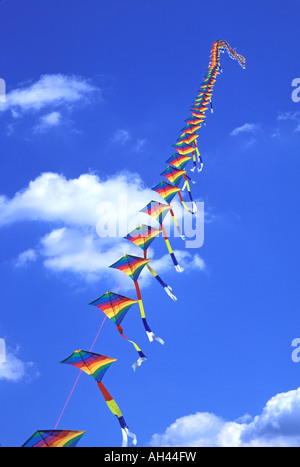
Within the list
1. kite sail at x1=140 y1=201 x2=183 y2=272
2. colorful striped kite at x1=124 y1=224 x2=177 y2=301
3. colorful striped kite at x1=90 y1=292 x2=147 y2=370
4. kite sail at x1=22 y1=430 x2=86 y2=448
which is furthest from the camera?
kite sail at x1=140 y1=201 x2=183 y2=272

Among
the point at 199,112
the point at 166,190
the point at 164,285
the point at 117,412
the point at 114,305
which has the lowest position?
the point at 117,412

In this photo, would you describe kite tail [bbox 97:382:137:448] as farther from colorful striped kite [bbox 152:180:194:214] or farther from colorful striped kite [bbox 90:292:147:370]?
colorful striped kite [bbox 152:180:194:214]

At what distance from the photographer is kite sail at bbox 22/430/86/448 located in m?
11.5

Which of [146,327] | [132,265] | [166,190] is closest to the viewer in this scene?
[146,327]

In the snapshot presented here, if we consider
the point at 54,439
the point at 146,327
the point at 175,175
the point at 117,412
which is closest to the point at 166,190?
the point at 175,175

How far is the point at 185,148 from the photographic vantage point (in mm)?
24766

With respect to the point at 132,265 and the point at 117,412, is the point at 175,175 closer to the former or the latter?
the point at 132,265

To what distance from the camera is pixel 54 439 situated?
11.7 metres

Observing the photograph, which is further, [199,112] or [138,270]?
[199,112]

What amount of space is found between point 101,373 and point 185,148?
579 inches

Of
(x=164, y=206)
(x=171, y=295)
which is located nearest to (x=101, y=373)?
(x=171, y=295)

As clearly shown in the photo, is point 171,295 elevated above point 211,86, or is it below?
below

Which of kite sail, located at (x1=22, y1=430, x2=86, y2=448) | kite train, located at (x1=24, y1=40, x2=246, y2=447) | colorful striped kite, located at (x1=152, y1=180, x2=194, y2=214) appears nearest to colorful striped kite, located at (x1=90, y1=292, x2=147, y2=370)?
kite train, located at (x1=24, y1=40, x2=246, y2=447)
